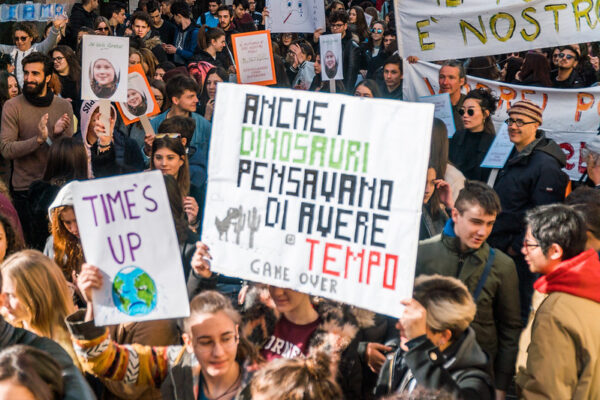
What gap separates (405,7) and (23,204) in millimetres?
3696

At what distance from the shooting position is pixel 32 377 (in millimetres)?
2357

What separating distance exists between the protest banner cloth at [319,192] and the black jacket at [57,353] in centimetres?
89

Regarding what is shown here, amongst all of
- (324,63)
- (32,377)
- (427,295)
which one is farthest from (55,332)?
(324,63)

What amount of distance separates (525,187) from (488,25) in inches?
82.9

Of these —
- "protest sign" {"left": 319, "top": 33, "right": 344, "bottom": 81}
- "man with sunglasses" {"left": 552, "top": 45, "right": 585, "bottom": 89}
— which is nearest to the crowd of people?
"man with sunglasses" {"left": 552, "top": 45, "right": 585, "bottom": 89}

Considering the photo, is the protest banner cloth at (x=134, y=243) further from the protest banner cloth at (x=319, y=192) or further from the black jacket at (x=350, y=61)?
the black jacket at (x=350, y=61)

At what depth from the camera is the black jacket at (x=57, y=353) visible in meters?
2.57

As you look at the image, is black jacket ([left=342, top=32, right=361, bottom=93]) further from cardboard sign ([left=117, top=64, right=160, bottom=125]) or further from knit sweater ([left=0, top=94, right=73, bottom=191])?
knit sweater ([left=0, top=94, right=73, bottom=191])

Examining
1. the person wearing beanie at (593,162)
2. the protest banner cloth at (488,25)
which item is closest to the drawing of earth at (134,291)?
the person wearing beanie at (593,162)

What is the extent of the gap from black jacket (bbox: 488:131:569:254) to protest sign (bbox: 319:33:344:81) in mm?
3665

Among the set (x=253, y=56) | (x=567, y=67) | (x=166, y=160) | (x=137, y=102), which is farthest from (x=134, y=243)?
(x=567, y=67)

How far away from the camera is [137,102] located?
6.82 m

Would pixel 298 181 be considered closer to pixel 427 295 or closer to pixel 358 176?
pixel 358 176

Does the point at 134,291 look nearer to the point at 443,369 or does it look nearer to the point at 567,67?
the point at 443,369
